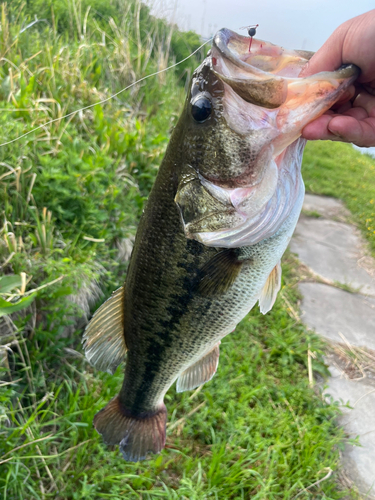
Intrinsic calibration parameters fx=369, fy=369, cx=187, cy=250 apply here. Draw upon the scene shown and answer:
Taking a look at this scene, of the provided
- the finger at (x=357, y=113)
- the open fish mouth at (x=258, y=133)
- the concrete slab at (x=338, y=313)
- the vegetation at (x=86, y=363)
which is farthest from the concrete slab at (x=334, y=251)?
the open fish mouth at (x=258, y=133)

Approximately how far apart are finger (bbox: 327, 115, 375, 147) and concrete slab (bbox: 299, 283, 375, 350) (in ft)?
7.63

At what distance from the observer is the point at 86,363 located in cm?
236

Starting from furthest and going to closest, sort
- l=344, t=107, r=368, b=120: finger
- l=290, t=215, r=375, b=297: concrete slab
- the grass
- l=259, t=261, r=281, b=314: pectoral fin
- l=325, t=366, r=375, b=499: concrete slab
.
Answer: l=290, t=215, r=375, b=297: concrete slab → l=325, t=366, r=375, b=499: concrete slab → the grass → l=259, t=261, r=281, b=314: pectoral fin → l=344, t=107, r=368, b=120: finger

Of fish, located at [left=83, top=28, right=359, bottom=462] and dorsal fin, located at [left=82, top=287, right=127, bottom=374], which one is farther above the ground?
fish, located at [left=83, top=28, right=359, bottom=462]

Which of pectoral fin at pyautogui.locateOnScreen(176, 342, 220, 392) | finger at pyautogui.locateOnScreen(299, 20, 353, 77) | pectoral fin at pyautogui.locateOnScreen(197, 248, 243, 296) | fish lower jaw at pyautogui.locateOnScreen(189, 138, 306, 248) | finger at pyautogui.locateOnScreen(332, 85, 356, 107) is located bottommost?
pectoral fin at pyautogui.locateOnScreen(176, 342, 220, 392)

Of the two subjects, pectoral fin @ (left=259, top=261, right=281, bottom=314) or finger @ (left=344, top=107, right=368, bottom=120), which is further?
pectoral fin @ (left=259, top=261, right=281, bottom=314)

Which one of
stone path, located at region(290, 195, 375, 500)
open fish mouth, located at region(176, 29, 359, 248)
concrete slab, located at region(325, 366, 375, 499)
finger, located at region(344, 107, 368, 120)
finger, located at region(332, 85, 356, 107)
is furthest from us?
stone path, located at region(290, 195, 375, 500)

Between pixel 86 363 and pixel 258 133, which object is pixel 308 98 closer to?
pixel 258 133

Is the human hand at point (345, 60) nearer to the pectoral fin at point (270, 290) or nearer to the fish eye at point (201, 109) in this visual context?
the fish eye at point (201, 109)

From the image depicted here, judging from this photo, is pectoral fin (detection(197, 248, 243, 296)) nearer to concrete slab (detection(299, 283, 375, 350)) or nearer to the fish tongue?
the fish tongue

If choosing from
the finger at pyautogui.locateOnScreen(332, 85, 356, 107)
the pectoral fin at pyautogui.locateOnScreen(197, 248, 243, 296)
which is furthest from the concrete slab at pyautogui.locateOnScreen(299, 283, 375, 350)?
the finger at pyautogui.locateOnScreen(332, 85, 356, 107)

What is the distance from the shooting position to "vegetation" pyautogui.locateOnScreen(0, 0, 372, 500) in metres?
1.89

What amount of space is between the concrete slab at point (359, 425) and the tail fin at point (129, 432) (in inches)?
53.0

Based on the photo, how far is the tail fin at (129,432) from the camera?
168cm
